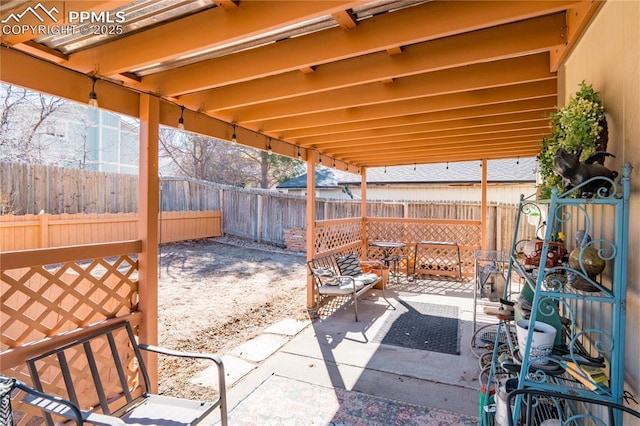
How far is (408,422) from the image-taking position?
2.46m

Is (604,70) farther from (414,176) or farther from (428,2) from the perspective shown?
(414,176)

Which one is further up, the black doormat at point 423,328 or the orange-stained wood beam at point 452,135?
the orange-stained wood beam at point 452,135

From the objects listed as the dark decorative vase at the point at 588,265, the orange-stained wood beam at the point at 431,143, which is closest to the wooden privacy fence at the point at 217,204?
the orange-stained wood beam at the point at 431,143

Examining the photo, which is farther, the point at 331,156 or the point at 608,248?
the point at 331,156

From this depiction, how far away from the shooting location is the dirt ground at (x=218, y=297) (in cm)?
389

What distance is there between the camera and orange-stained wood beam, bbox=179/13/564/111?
1.98 m

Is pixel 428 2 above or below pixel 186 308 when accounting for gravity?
above

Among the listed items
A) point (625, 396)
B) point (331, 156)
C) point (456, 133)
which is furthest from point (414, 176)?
point (625, 396)

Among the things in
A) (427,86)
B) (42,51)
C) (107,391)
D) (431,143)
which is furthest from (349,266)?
(42,51)

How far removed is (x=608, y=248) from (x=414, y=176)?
29.4 ft

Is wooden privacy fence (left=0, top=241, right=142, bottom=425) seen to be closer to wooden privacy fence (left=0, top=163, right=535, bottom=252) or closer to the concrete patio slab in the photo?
the concrete patio slab

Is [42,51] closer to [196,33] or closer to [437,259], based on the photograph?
[196,33]

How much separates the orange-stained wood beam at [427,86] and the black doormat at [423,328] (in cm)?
274

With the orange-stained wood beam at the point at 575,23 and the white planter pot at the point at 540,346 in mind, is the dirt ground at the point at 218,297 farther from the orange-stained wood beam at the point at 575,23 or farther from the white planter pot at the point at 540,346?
the orange-stained wood beam at the point at 575,23
